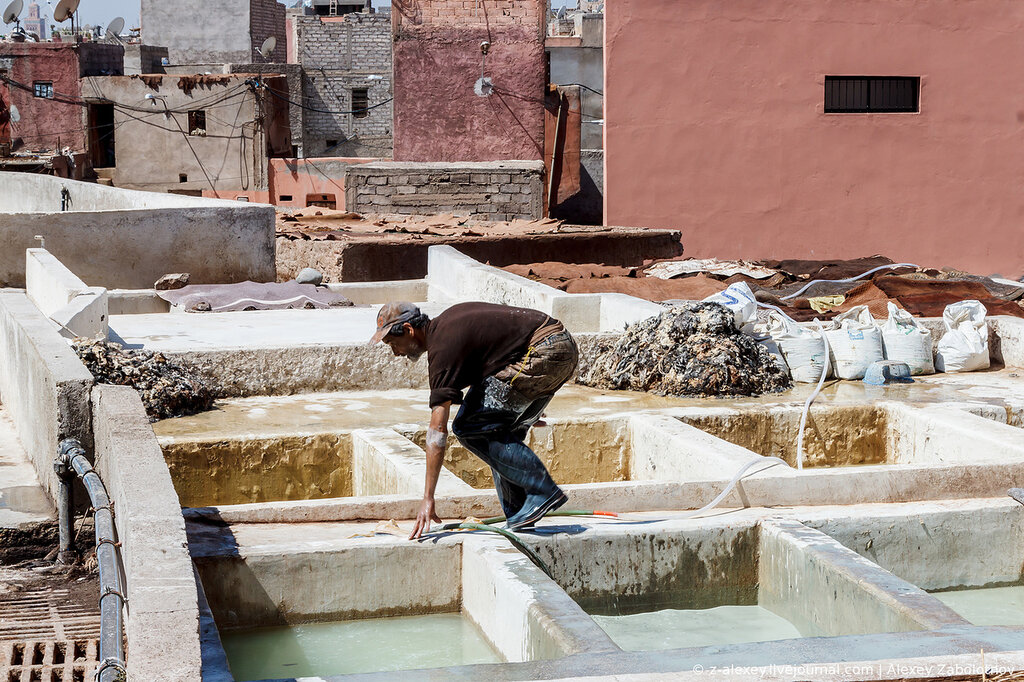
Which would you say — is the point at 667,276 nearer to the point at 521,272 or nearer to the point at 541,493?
the point at 521,272

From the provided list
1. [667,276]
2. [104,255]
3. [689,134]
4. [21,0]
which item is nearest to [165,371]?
[104,255]

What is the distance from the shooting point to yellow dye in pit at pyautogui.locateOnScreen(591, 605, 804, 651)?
16.9 feet

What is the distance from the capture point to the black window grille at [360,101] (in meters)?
42.8

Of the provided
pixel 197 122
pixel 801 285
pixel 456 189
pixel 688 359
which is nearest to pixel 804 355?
pixel 688 359

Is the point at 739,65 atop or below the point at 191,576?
atop

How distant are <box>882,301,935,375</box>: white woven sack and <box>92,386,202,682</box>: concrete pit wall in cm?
569

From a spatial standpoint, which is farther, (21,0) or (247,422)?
(21,0)

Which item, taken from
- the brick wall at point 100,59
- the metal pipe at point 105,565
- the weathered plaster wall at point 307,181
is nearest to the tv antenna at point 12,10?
the brick wall at point 100,59

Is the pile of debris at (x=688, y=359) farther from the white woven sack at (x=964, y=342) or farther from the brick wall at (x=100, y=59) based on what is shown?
the brick wall at (x=100, y=59)

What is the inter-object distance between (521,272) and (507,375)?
6.73 m

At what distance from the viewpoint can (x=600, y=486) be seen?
5738 millimetres

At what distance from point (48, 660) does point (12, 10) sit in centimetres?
3852

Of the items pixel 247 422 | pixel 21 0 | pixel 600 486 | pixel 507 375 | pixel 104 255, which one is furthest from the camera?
pixel 21 0

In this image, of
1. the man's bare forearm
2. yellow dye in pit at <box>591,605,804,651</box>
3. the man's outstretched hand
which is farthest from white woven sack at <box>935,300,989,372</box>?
the man's bare forearm
